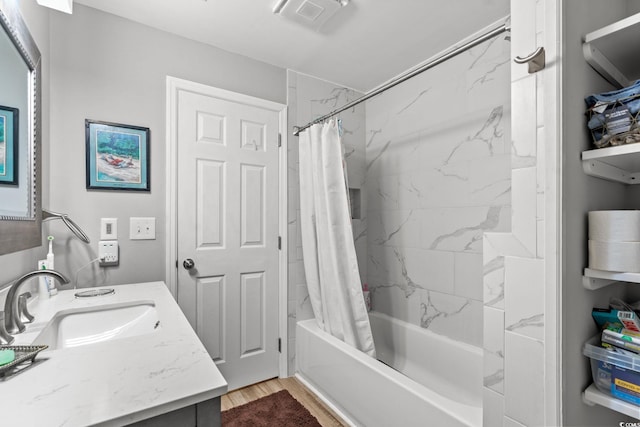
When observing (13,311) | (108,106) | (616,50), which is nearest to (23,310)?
(13,311)

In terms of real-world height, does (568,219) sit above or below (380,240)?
above

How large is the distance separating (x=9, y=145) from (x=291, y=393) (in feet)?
6.58

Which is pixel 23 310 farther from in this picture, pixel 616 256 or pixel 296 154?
pixel 616 256

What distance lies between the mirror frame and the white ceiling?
2.74 feet

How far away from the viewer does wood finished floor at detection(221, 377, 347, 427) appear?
181 centimetres

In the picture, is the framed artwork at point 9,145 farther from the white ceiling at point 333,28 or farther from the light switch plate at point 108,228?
the white ceiling at point 333,28

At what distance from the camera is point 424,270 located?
2133mm

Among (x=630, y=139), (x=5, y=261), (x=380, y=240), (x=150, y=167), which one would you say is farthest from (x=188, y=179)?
(x=630, y=139)

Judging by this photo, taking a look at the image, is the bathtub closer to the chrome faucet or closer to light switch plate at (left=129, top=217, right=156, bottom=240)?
light switch plate at (left=129, top=217, right=156, bottom=240)

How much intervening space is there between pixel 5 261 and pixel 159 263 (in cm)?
79

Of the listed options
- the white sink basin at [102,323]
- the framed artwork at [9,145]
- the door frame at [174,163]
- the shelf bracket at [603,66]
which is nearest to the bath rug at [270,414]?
the door frame at [174,163]

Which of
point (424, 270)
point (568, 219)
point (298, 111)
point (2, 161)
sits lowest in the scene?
point (424, 270)

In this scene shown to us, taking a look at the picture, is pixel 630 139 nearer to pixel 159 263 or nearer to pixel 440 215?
pixel 440 215

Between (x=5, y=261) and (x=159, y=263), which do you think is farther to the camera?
(x=159, y=263)
